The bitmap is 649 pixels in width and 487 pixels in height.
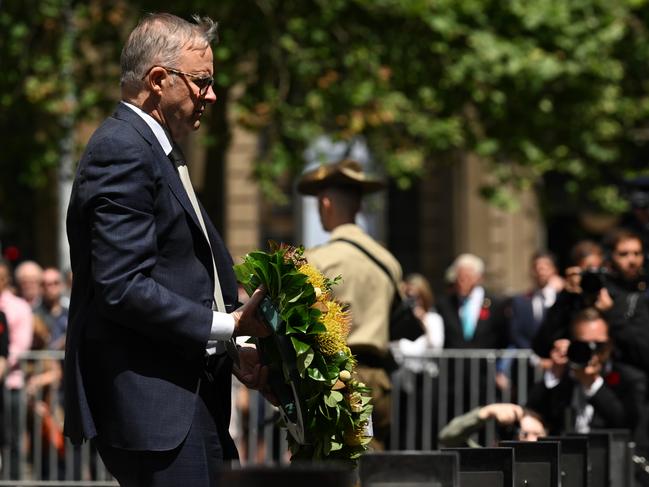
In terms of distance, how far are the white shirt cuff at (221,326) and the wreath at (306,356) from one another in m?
0.17

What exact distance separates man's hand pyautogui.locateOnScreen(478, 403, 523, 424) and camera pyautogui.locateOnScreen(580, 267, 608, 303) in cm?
107

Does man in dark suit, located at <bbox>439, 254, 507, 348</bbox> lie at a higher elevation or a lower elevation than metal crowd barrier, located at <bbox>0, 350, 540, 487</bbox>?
higher

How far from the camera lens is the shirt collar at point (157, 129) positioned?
4.77 meters

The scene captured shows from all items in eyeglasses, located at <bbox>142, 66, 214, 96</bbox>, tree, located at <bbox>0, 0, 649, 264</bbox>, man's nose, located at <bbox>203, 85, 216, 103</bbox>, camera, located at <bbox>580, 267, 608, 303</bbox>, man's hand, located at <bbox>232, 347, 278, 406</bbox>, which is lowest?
man's hand, located at <bbox>232, 347, 278, 406</bbox>

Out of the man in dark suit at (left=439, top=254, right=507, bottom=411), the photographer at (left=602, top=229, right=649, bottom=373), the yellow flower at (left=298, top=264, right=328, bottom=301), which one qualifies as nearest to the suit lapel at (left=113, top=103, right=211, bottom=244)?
the yellow flower at (left=298, top=264, right=328, bottom=301)

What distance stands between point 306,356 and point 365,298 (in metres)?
2.77

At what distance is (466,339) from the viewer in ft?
43.2

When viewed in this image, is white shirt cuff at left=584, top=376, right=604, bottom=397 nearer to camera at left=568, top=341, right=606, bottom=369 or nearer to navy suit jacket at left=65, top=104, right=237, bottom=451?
camera at left=568, top=341, right=606, bottom=369

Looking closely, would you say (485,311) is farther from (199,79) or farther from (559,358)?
(199,79)

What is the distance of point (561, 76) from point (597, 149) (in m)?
1.48

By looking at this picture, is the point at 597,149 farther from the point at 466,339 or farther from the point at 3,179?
the point at 3,179

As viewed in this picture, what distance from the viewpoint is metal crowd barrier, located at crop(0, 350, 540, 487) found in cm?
1207

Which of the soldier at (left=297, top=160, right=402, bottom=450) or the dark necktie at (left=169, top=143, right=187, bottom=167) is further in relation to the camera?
the soldier at (left=297, top=160, right=402, bottom=450)

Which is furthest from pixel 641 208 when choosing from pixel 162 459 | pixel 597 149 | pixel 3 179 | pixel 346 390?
pixel 3 179
